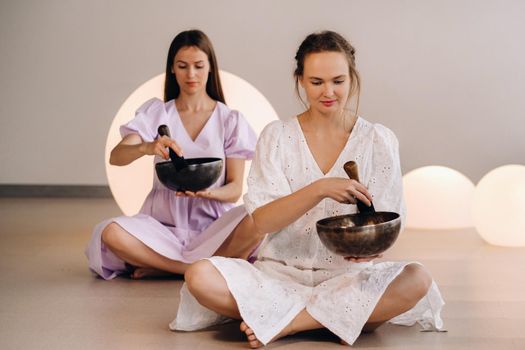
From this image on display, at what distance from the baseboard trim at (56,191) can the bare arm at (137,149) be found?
252 centimetres

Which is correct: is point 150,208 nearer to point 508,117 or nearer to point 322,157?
point 322,157

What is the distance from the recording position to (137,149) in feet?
11.9

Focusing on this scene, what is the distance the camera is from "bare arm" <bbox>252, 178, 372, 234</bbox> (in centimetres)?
260

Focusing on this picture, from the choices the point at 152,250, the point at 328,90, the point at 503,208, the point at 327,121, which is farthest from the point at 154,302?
the point at 503,208

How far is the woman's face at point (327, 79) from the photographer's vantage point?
2805 mm

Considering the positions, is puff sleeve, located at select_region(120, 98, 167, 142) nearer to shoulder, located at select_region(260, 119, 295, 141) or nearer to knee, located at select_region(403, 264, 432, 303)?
shoulder, located at select_region(260, 119, 295, 141)

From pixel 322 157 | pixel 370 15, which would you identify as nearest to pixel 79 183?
pixel 370 15

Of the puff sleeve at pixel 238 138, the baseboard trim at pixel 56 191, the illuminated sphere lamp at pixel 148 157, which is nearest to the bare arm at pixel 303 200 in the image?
the puff sleeve at pixel 238 138

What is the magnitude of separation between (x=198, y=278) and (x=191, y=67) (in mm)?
1214

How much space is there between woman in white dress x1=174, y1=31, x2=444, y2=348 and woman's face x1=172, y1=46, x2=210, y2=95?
914mm

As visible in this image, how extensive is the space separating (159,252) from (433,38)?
2.99 meters

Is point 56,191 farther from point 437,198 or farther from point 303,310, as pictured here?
point 303,310

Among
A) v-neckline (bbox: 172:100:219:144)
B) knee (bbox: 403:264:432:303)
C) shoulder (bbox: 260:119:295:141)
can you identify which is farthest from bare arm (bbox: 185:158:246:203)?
knee (bbox: 403:264:432:303)

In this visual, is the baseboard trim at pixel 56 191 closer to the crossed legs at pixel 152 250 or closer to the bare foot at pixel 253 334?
the crossed legs at pixel 152 250
